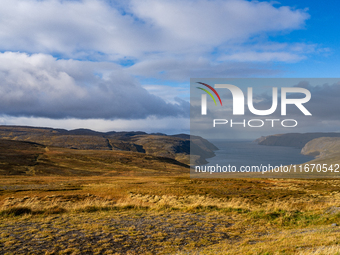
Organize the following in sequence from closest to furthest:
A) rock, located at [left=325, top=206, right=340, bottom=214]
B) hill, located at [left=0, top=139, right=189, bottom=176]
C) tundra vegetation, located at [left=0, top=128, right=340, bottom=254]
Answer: tundra vegetation, located at [left=0, top=128, right=340, bottom=254] < rock, located at [left=325, top=206, right=340, bottom=214] < hill, located at [left=0, top=139, right=189, bottom=176]

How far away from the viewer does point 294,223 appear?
1585 cm

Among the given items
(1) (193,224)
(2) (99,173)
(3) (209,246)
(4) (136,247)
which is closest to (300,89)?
(1) (193,224)

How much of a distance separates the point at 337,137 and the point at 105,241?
198454 mm

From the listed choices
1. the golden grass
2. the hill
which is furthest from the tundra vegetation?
the hill

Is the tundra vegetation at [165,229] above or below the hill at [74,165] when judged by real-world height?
above

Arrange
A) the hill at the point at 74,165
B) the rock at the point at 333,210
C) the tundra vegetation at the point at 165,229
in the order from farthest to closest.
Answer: the hill at the point at 74,165
the rock at the point at 333,210
the tundra vegetation at the point at 165,229

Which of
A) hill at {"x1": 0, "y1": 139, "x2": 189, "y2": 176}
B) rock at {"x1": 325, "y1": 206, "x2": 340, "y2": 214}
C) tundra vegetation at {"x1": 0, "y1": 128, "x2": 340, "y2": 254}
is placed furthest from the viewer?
hill at {"x1": 0, "y1": 139, "x2": 189, "y2": 176}

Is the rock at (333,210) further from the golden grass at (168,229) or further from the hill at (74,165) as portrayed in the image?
the hill at (74,165)

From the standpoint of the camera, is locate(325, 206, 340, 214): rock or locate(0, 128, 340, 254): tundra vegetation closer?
locate(0, 128, 340, 254): tundra vegetation

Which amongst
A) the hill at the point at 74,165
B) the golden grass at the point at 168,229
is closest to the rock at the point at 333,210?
the golden grass at the point at 168,229

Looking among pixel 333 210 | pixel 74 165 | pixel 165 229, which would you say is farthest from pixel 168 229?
pixel 74 165

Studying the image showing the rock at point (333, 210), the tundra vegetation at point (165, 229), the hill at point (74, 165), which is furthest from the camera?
→ the hill at point (74, 165)

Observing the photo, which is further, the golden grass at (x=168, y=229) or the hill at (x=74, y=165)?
the hill at (x=74, y=165)

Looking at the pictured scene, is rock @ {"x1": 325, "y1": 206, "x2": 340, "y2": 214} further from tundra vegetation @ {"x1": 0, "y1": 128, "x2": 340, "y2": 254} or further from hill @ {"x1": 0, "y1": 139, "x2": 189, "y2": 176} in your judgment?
hill @ {"x1": 0, "y1": 139, "x2": 189, "y2": 176}
